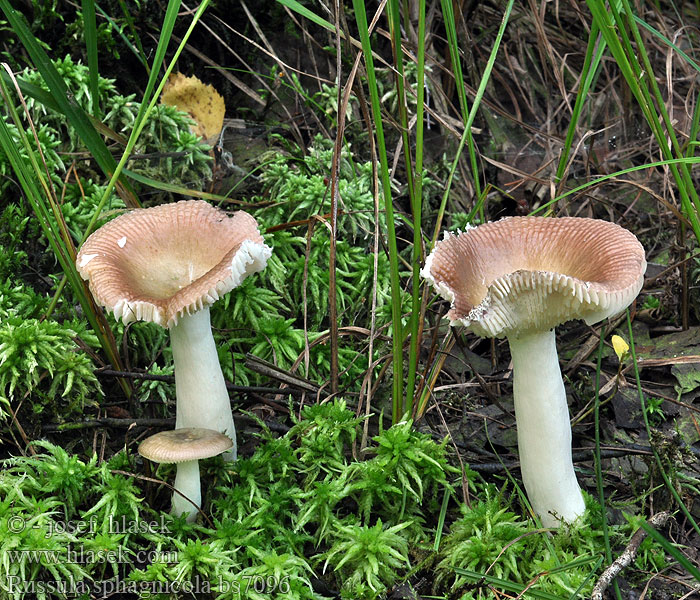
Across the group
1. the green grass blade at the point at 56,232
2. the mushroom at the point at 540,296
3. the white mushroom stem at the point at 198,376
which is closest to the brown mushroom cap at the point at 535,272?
the mushroom at the point at 540,296

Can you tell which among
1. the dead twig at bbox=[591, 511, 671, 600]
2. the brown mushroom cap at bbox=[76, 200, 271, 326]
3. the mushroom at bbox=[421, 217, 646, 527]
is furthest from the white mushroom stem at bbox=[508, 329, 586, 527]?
the brown mushroom cap at bbox=[76, 200, 271, 326]

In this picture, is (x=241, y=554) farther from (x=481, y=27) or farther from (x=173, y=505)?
(x=481, y=27)

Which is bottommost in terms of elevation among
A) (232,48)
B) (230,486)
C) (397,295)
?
(230,486)

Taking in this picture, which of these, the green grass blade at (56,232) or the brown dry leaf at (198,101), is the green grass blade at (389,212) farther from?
the brown dry leaf at (198,101)

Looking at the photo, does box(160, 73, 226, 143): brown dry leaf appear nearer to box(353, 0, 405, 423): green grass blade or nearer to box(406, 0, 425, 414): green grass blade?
box(353, 0, 405, 423): green grass blade

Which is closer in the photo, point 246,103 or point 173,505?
point 173,505

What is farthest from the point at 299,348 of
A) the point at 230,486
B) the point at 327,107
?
the point at 327,107

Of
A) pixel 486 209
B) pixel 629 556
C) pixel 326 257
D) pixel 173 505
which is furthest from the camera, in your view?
pixel 486 209
